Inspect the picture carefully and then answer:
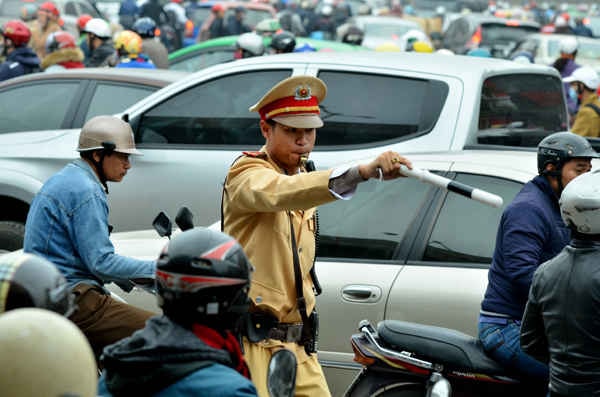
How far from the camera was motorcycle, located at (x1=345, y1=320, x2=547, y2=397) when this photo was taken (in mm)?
4625

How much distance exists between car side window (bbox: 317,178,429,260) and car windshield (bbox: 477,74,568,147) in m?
1.61

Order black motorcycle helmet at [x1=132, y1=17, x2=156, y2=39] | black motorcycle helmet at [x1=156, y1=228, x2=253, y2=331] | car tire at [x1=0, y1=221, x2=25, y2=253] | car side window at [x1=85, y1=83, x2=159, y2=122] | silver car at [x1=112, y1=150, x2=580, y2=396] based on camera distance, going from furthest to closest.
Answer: black motorcycle helmet at [x1=132, y1=17, x2=156, y2=39] → car side window at [x1=85, y1=83, x2=159, y2=122] → car tire at [x1=0, y1=221, x2=25, y2=253] → silver car at [x1=112, y1=150, x2=580, y2=396] → black motorcycle helmet at [x1=156, y1=228, x2=253, y2=331]

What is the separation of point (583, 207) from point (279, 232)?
1.07 metres

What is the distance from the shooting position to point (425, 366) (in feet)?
15.3

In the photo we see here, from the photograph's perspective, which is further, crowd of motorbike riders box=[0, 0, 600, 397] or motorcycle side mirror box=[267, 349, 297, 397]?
motorcycle side mirror box=[267, 349, 297, 397]

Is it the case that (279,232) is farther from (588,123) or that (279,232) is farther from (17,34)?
(17,34)

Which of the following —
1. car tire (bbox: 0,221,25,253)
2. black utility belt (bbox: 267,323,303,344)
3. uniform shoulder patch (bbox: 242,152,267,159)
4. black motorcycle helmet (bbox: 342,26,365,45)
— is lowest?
black motorcycle helmet (bbox: 342,26,365,45)

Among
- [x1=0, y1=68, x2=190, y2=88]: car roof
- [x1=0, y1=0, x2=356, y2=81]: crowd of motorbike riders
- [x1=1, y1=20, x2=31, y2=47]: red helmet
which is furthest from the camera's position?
[x1=1, y1=20, x2=31, y2=47]: red helmet

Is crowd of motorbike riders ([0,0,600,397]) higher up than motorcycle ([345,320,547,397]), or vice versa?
crowd of motorbike riders ([0,0,600,397])

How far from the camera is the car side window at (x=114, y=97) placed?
9.18m

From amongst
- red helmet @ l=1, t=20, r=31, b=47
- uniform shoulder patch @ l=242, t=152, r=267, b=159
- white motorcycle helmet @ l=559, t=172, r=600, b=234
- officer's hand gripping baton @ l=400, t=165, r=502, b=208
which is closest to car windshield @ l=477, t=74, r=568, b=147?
white motorcycle helmet @ l=559, t=172, r=600, b=234

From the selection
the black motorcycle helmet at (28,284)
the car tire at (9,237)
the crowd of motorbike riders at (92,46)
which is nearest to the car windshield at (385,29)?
the crowd of motorbike riders at (92,46)

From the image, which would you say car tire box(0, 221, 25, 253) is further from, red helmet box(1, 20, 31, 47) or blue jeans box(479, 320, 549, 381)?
red helmet box(1, 20, 31, 47)

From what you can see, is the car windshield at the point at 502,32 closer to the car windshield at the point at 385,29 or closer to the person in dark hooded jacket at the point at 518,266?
the car windshield at the point at 385,29
